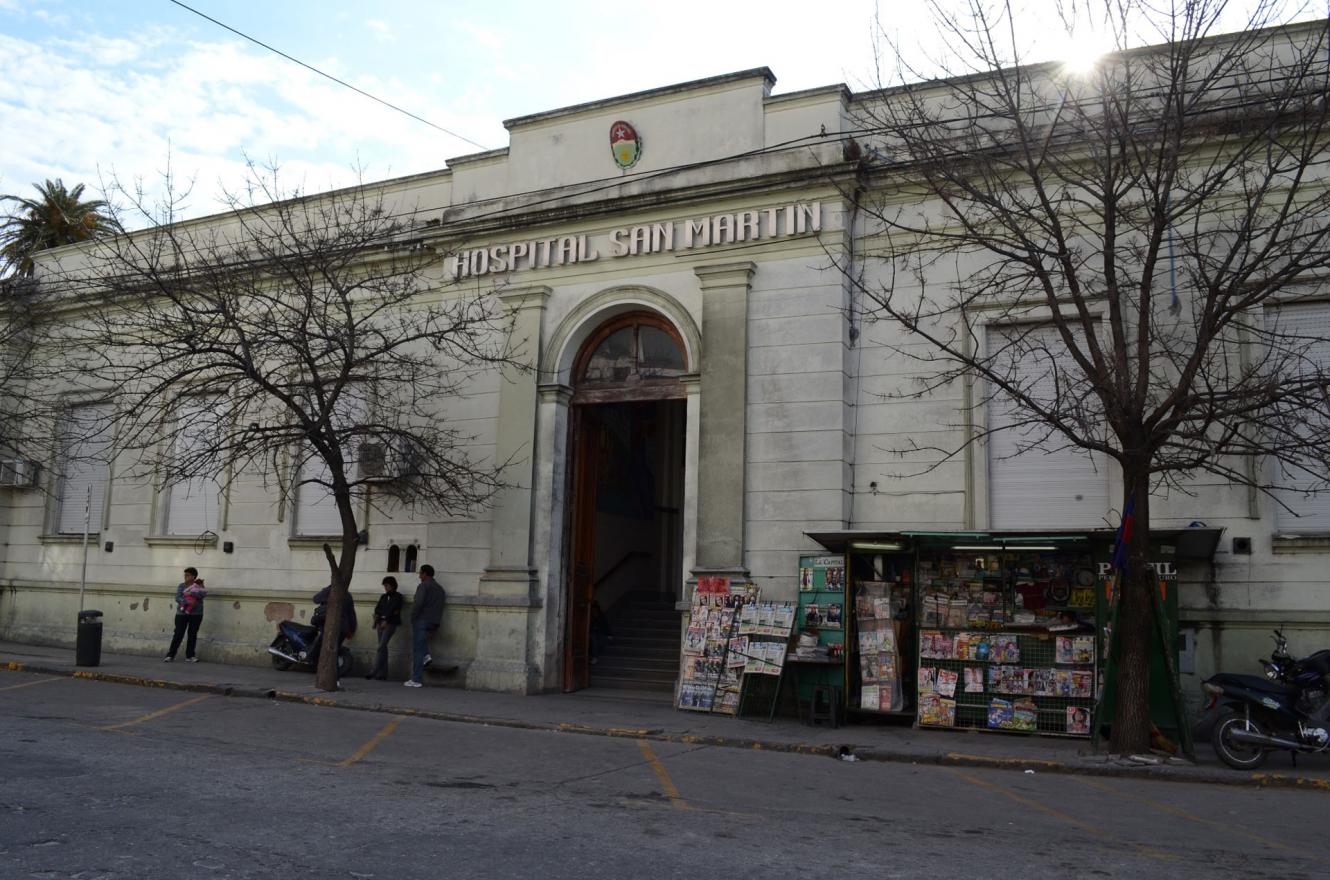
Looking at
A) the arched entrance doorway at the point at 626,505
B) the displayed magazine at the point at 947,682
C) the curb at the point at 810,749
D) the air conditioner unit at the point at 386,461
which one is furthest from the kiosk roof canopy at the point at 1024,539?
the air conditioner unit at the point at 386,461

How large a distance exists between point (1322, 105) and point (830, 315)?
5.98 meters

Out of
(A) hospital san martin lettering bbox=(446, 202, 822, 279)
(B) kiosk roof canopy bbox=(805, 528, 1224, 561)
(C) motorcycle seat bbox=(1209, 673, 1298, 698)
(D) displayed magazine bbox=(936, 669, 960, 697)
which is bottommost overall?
(D) displayed magazine bbox=(936, 669, 960, 697)

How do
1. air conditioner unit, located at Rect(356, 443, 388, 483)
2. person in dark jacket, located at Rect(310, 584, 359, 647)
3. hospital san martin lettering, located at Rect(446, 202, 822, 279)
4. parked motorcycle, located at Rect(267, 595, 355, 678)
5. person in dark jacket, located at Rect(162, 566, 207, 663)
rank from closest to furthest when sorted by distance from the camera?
hospital san martin lettering, located at Rect(446, 202, 822, 279)
air conditioner unit, located at Rect(356, 443, 388, 483)
person in dark jacket, located at Rect(310, 584, 359, 647)
parked motorcycle, located at Rect(267, 595, 355, 678)
person in dark jacket, located at Rect(162, 566, 207, 663)

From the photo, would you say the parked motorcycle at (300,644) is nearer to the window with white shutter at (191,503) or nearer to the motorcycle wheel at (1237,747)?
the window with white shutter at (191,503)

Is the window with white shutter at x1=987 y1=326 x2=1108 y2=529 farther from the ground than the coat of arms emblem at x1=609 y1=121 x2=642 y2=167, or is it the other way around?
the coat of arms emblem at x1=609 y1=121 x2=642 y2=167

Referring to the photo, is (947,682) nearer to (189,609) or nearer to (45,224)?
(189,609)

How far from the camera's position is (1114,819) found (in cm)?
808

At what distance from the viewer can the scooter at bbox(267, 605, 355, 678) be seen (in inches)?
670

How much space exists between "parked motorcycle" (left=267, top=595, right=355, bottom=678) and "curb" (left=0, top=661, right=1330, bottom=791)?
207 centimetres

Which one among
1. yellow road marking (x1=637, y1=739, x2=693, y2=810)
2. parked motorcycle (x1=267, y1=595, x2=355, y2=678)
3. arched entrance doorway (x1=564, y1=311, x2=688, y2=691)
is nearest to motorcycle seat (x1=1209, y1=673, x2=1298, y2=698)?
yellow road marking (x1=637, y1=739, x2=693, y2=810)

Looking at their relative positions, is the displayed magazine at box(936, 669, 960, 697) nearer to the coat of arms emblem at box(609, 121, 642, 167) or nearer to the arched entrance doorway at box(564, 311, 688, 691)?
the arched entrance doorway at box(564, 311, 688, 691)

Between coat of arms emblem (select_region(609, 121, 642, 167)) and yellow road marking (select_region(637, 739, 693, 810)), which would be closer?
yellow road marking (select_region(637, 739, 693, 810))

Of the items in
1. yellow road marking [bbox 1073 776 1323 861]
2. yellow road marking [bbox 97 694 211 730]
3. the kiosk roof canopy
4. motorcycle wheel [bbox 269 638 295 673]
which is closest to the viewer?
yellow road marking [bbox 1073 776 1323 861]

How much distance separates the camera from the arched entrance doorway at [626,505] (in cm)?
1634
